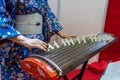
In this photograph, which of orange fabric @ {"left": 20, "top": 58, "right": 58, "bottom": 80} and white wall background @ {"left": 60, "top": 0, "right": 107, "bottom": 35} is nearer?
orange fabric @ {"left": 20, "top": 58, "right": 58, "bottom": 80}

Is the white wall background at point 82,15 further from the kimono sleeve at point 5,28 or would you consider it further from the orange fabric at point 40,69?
the orange fabric at point 40,69

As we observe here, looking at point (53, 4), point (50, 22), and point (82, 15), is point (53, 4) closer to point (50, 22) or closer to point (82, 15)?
point (82, 15)

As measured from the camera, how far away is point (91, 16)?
197cm

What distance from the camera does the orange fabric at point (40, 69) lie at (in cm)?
68

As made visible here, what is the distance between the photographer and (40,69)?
70cm

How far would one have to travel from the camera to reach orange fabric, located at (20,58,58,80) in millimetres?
679

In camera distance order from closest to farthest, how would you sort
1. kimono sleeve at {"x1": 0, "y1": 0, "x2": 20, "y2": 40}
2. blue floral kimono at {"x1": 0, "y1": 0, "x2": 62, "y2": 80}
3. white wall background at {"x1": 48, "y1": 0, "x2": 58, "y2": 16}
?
kimono sleeve at {"x1": 0, "y1": 0, "x2": 20, "y2": 40} → blue floral kimono at {"x1": 0, "y1": 0, "x2": 62, "y2": 80} → white wall background at {"x1": 48, "y1": 0, "x2": 58, "y2": 16}

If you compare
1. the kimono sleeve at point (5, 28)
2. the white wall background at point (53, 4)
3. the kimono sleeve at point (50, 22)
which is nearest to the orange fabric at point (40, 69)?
the kimono sleeve at point (5, 28)

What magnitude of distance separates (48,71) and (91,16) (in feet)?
4.50

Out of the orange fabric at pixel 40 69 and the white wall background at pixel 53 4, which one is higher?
the white wall background at pixel 53 4

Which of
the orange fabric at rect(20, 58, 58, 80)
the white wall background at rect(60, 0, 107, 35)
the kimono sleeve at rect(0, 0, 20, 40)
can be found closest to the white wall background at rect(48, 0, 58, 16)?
the white wall background at rect(60, 0, 107, 35)

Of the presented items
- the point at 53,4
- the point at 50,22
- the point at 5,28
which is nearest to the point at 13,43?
the point at 5,28

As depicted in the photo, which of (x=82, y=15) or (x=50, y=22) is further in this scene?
(x=82, y=15)

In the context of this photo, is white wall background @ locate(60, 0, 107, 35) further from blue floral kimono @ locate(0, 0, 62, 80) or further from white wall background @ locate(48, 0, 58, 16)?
blue floral kimono @ locate(0, 0, 62, 80)
